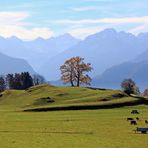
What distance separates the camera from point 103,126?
58.9 meters

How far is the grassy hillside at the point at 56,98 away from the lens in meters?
108

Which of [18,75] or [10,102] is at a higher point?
[18,75]

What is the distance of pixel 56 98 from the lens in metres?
116

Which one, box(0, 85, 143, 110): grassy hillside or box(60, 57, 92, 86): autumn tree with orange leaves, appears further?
box(60, 57, 92, 86): autumn tree with orange leaves

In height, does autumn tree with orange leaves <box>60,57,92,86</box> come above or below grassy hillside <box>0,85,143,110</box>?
above

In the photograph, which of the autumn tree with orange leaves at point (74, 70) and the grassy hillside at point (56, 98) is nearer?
the grassy hillside at point (56, 98)

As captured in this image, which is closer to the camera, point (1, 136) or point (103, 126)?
point (1, 136)

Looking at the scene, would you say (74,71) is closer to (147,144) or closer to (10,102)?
(10,102)

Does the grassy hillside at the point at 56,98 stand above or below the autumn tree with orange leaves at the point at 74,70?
below

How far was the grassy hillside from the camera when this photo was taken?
354 ft

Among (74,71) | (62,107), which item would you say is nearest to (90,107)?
(62,107)

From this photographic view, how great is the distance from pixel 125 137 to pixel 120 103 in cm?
5711

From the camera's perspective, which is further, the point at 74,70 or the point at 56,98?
the point at 74,70

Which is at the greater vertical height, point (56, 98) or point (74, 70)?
point (74, 70)
